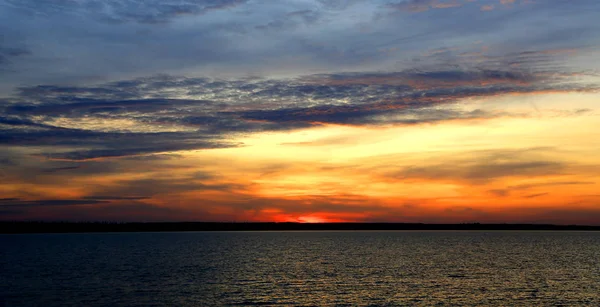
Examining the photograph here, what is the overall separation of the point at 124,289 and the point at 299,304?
72.8 ft

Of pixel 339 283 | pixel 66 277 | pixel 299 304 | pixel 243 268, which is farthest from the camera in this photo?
pixel 243 268

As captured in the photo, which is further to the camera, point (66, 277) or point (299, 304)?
point (66, 277)

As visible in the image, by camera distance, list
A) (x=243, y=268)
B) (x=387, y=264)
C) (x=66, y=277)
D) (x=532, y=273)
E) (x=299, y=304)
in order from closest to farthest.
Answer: (x=299, y=304) → (x=66, y=277) → (x=532, y=273) → (x=243, y=268) → (x=387, y=264)

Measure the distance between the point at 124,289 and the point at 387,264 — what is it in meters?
48.7

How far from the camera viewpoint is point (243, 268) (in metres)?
93.1

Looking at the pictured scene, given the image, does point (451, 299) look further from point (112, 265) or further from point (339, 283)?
point (112, 265)

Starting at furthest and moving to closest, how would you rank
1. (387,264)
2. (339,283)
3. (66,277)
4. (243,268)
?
(387,264), (243,268), (66,277), (339,283)

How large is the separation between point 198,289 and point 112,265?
3855 centimetres

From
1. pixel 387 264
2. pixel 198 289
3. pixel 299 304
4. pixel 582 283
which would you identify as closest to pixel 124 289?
pixel 198 289

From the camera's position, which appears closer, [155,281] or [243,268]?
[155,281]

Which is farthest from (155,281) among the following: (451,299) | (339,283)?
(451,299)

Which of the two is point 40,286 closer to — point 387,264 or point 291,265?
point 291,265

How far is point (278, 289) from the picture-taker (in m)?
65.9

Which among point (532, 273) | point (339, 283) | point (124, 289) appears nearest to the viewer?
point (124, 289)
